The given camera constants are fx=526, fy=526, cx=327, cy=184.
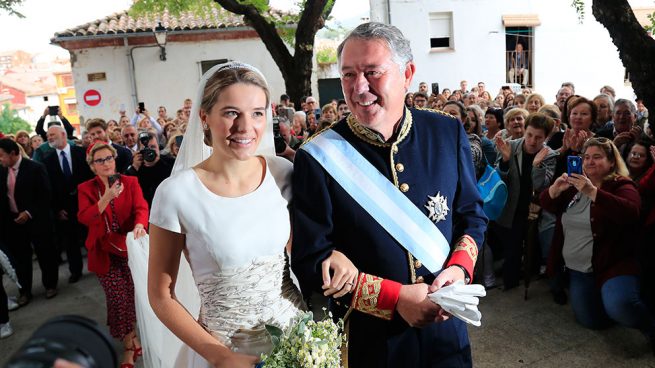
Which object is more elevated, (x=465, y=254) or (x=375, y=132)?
(x=375, y=132)

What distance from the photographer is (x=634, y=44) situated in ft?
16.5

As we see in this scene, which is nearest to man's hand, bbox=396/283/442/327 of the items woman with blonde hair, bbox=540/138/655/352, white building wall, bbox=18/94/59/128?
woman with blonde hair, bbox=540/138/655/352

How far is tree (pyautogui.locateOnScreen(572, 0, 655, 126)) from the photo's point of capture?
4949 millimetres

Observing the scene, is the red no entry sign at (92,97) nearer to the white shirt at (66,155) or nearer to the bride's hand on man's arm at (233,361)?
the white shirt at (66,155)

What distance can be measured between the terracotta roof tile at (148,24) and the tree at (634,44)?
12.7m

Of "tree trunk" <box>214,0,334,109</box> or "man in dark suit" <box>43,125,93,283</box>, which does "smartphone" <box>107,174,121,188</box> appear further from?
"tree trunk" <box>214,0,334,109</box>

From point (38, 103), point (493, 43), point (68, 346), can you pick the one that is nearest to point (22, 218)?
point (68, 346)

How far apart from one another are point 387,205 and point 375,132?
0.88ft

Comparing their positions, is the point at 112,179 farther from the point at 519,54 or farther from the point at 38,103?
the point at 38,103

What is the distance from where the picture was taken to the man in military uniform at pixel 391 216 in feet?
5.75

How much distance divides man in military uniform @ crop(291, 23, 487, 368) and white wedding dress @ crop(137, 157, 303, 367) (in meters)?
0.17

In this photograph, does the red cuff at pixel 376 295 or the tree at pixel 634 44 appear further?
the tree at pixel 634 44

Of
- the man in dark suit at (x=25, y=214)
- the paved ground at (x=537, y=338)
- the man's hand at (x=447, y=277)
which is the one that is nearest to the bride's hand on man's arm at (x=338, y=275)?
the man's hand at (x=447, y=277)

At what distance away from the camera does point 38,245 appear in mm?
5789
